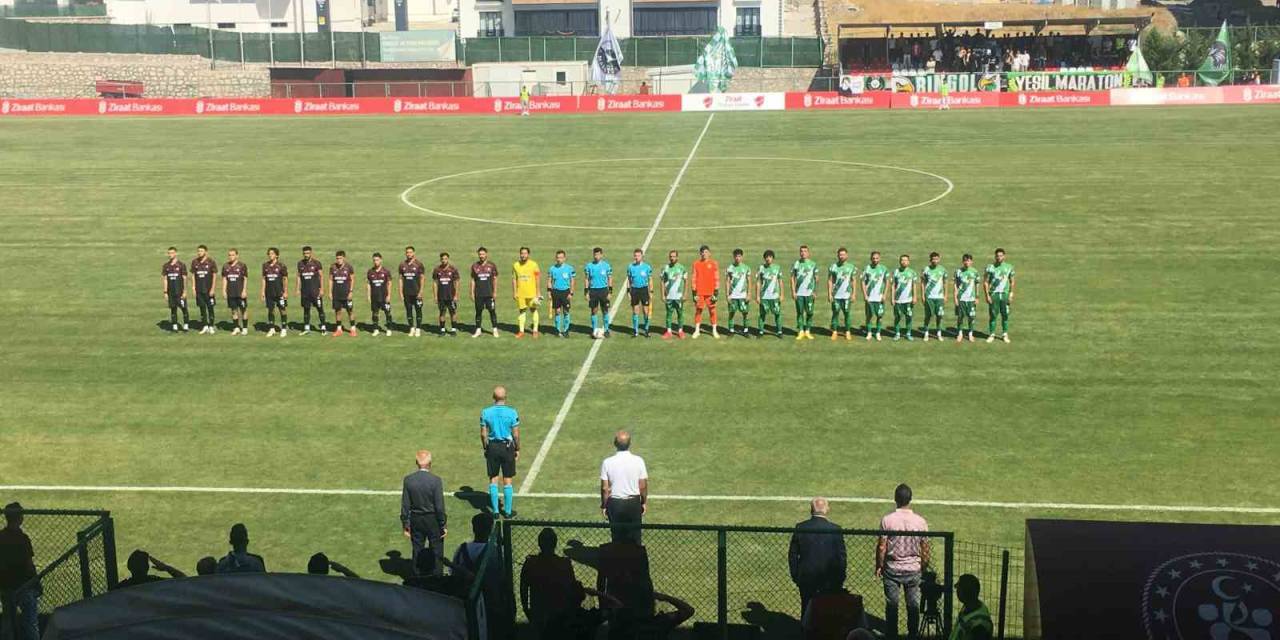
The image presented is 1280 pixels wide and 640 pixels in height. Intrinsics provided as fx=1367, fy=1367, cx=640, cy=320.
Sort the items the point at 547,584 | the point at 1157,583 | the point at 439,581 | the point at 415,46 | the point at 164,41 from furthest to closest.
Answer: the point at 415,46 → the point at 164,41 → the point at 547,584 → the point at 439,581 → the point at 1157,583

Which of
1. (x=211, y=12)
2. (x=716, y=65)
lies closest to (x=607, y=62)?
(x=716, y=65)

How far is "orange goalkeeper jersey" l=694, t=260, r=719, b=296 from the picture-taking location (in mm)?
25703

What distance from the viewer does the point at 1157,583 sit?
32.6 ft

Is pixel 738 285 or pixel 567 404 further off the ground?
pixel 738 285

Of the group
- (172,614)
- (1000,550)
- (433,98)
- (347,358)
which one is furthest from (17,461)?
(433,98)

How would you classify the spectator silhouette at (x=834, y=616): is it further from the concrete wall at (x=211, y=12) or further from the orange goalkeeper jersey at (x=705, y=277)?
the concrete wall at (x=211, y=12)

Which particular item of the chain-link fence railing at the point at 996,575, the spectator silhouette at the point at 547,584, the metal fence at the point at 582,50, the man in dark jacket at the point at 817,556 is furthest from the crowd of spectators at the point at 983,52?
the spectator silhouette at the point at 547,584

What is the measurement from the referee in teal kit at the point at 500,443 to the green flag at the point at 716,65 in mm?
64702

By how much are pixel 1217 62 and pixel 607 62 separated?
1328 inches

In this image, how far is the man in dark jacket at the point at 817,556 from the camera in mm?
12781

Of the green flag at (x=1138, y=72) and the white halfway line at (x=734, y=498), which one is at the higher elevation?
the green flag at (x=1138, y=72)

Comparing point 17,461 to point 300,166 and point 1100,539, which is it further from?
point 300,166

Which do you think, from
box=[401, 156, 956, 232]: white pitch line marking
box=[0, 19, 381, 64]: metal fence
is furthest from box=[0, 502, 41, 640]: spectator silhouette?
box=[0, 19, 381, 64]: metal fence

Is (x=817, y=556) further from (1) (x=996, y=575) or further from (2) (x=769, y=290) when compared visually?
(2) (x=769, y=290)
